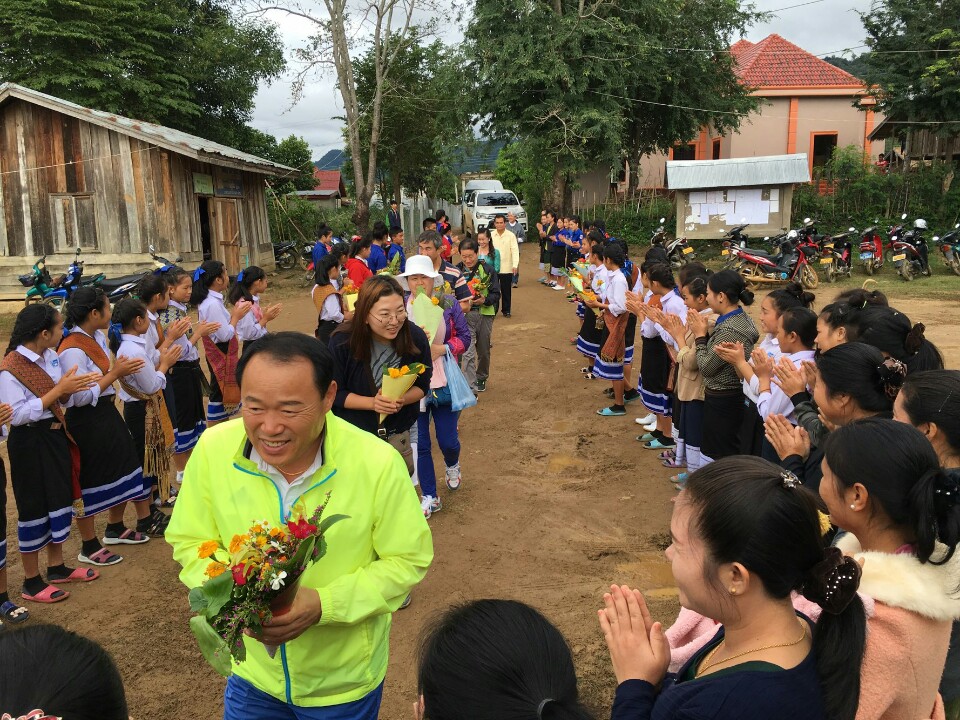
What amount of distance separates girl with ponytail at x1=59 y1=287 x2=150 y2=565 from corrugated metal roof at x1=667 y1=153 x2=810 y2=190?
1731cm

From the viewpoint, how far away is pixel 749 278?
16.1 m

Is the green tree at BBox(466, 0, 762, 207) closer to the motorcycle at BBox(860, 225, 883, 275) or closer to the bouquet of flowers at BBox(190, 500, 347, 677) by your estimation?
the motorcycle at BBox(860, 225, 883, 275)

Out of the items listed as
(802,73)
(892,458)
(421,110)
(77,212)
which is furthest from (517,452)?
(802,73)

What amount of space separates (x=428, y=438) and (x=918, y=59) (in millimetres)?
19860

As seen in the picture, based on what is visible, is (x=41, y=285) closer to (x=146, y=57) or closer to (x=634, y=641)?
(x=146, y=57)

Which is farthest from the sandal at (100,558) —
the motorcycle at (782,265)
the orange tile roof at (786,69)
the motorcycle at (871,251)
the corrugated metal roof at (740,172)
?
the orange tile roof at (786,69)

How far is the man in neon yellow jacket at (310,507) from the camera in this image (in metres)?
2.09

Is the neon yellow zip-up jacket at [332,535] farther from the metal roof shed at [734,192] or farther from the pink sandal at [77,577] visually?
the metal roof shed at [734,192]

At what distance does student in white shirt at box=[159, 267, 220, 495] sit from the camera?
6.04 meters

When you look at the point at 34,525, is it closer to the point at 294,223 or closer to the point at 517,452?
the point at 517,452

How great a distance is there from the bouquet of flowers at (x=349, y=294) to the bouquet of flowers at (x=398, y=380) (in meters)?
3.11

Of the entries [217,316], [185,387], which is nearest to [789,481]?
[185,387]

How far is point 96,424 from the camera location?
4.82 m

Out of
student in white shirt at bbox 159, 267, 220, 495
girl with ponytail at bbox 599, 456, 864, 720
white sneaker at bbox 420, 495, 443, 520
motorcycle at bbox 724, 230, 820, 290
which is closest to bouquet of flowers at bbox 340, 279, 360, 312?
student in white shirt at bbox 159, 267, 220, 495
